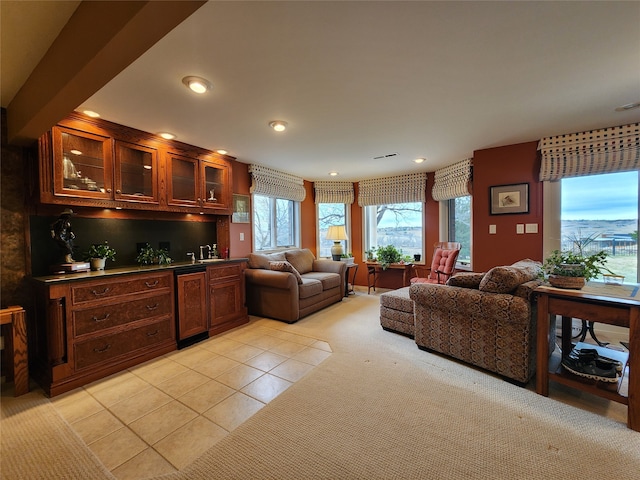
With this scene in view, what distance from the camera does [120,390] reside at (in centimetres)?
209

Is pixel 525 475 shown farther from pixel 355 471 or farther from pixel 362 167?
pixel 362 167

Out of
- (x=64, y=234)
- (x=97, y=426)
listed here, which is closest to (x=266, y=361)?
(x=97, y=426)

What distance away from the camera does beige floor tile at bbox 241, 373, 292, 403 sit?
199 cm

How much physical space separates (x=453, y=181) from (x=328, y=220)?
2.62 metres

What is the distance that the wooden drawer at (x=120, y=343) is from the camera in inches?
85.7

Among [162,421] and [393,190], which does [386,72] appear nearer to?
[162,421]

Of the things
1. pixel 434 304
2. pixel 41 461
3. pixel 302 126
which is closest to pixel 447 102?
pixel 302 126

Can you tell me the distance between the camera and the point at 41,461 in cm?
145

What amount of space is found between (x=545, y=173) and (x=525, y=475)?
10.6 ft

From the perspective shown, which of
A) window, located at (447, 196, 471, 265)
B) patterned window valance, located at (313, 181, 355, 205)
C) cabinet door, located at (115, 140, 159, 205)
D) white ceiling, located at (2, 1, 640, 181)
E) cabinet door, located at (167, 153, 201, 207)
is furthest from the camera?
patterned window valance, located at (313, 181, 355, 205)

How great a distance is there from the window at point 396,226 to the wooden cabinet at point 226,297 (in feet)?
10.2

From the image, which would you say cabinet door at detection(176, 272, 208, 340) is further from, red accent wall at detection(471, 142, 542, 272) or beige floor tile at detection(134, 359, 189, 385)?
red accent wall at detection(471, 142, 542, 272)

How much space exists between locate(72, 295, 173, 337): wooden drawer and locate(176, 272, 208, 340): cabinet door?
14cm

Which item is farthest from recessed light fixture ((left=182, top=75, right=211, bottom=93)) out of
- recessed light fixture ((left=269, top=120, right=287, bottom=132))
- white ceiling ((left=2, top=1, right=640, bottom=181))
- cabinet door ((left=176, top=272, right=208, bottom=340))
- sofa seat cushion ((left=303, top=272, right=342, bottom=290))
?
sofa seat cushion ((left=303, top=272, right=342, bottom=290))
